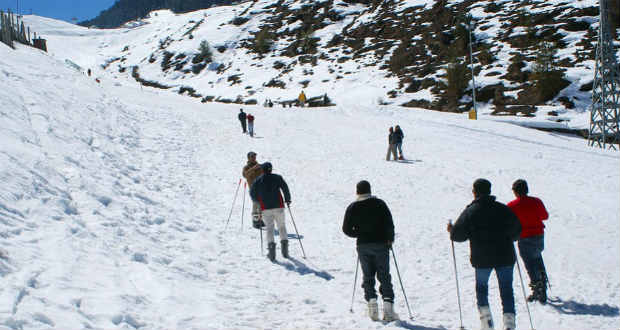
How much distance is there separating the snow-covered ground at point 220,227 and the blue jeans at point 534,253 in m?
0.45

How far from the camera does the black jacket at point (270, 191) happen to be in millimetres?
8156

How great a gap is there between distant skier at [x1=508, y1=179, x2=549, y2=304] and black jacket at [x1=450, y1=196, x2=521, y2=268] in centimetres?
125

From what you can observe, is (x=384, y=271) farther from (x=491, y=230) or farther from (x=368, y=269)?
(x=491, y=230)

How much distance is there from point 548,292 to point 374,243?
3413mm

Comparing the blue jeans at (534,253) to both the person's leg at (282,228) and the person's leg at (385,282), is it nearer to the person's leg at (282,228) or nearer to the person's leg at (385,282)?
the person's leg at (385,282)

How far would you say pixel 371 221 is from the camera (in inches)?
223

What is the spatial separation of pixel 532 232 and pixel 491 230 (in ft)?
5.48

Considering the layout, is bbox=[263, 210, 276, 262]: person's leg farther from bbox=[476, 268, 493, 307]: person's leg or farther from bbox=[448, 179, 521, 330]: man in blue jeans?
bbox=[476, 268, 493, 307]: person's leg

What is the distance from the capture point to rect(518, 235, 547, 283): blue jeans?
6.44m

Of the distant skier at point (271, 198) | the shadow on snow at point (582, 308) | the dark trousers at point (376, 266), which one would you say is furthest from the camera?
the distant skier at point (271, 198)

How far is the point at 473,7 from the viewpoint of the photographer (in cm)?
7175

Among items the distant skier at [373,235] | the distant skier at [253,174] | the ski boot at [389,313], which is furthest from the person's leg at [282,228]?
the ski boot at [389,313]

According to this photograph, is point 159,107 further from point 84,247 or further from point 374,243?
point 374,243

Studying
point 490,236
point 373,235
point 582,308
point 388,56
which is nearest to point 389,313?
point 373,235
